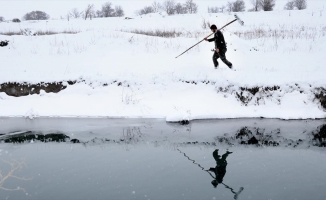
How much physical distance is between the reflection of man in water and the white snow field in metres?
2.79

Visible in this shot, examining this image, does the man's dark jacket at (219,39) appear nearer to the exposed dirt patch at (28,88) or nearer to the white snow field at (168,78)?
the white snow field at (168,78)

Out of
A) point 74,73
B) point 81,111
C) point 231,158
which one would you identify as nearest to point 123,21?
point 74,73

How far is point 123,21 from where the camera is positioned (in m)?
36.6

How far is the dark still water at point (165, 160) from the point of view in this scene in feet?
16.9

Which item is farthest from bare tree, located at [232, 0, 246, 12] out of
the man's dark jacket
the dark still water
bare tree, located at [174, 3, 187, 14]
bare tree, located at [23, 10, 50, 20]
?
the dark still water

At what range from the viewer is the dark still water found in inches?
203

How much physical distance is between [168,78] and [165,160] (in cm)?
531

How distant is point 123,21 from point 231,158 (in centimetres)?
3248

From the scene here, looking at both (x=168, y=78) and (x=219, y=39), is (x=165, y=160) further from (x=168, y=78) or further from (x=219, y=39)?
(x=219, y=39)

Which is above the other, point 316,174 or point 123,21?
point 123,21

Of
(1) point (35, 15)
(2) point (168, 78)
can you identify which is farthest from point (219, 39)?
(1) point (35, 15)

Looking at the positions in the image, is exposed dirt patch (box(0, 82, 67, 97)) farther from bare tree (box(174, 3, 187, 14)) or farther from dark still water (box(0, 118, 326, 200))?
bare tree (box(174, 3, 187, 14))

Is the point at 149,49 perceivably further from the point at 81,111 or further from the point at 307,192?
the point at 307,192

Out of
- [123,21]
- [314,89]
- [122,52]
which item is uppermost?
[123,21]
